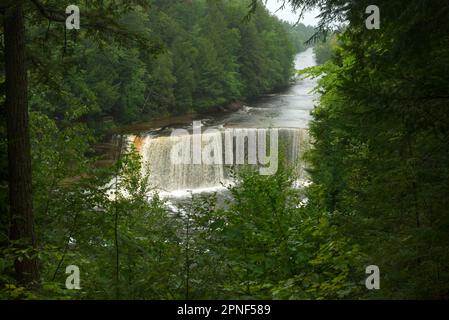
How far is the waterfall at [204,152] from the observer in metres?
25.8

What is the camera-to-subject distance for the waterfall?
25.8m

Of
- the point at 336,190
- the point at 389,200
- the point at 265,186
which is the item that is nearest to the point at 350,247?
the point at 389,200

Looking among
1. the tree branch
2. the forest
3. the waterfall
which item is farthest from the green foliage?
the waterfall

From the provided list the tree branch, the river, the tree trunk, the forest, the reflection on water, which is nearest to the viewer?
the forest

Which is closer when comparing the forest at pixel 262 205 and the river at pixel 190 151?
the forest at pixel 262 205

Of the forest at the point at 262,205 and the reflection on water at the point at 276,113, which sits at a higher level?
the reflection on water at the point at 276,113

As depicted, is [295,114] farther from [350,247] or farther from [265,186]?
[350,247]

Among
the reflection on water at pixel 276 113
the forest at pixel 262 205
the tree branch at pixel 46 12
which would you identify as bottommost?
the forest at pixel 262 205

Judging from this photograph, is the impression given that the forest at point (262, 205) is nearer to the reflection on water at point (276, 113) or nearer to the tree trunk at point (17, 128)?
the tree trunk at point (17, 128)

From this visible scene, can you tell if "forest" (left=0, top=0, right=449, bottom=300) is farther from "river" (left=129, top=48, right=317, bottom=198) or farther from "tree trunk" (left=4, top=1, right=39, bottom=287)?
"river" (left=129, top=48, right=317, bottom=198)

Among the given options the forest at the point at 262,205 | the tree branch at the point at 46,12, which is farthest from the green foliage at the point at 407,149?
the tree branch at the point at 46,12

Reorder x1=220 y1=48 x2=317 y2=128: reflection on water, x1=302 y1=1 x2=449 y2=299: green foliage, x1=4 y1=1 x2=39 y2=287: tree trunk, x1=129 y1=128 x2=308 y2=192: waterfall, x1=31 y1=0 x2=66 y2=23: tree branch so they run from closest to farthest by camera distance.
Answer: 1. x1=302 y1=1 x2=449 y2=299: green foliage
2. x1=4 y1=1 x2=39 y2=287: tree trunk
3. x1=31 y1=0 x2=66 y2=23: tree branch
4. x1=129 y1=128 x2=308 y2=192: waterfall
5. x1=220 y1=48 x2=317 y2=128: reflection on water

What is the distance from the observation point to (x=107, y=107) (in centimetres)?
3600
